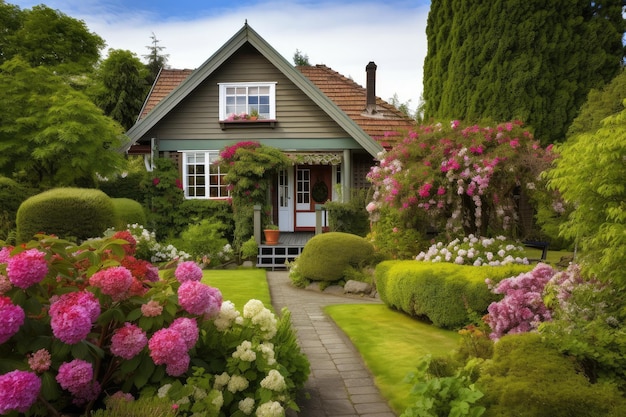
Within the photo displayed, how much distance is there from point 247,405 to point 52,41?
30.9 metres

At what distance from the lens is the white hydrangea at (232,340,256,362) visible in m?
3.97

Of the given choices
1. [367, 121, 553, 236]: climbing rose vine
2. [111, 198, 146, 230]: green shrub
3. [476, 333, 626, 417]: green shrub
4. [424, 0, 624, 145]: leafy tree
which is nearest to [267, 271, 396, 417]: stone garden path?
[476, 333, 626, 417]: green shrub

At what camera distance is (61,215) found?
12875 mm

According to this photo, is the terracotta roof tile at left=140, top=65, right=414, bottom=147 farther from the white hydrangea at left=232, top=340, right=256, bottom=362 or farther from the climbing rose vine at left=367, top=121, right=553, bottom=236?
the white hydrangea at left=232, top=340, right=256, bottom=362

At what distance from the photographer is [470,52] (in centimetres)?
1620

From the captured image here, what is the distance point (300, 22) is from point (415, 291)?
290 inches

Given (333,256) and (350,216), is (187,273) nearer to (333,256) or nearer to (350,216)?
(333,256)

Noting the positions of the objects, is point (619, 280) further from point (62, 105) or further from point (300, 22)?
point (62, 105)

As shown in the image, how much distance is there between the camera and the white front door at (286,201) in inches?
749

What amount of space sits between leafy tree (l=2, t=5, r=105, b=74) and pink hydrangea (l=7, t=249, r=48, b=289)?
89.3ft

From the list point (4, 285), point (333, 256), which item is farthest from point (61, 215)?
point (4, 285)

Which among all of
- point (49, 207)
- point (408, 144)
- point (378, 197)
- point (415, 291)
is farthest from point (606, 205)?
point (49, 207)

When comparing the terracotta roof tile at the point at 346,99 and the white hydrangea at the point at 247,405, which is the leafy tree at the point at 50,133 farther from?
the white hydrangea at the point at 247,405

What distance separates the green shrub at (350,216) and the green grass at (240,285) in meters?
3.34
